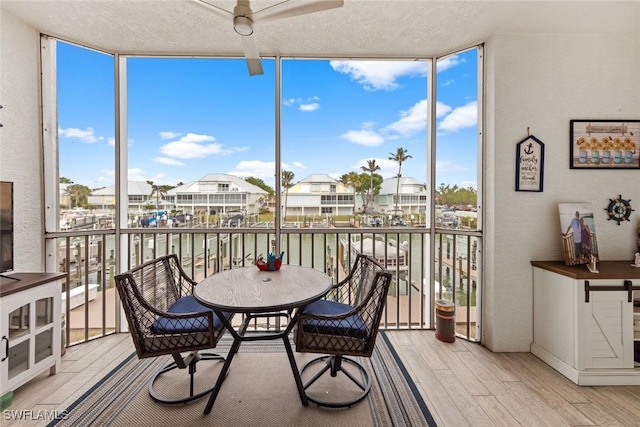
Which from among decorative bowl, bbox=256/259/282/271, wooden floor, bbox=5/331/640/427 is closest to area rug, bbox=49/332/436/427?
wooden floor, bbox=5/331/640/427

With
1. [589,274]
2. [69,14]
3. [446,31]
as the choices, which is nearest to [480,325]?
[589,274]

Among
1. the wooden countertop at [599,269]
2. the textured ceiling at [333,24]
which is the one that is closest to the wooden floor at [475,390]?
the wooden countertop at [599,269]

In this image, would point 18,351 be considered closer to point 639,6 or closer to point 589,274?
point 589,274

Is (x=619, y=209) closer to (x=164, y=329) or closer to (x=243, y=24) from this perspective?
(x=243, y=24)

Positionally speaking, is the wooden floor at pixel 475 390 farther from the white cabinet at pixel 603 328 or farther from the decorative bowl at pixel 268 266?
the decorative bowl at pixel 268 266

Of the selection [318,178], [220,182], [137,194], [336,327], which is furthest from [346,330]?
[137,194]

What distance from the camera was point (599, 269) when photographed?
2271 mm

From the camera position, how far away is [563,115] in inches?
102

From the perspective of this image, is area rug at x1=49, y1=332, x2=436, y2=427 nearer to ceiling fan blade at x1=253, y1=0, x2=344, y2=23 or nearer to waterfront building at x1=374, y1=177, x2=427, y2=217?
waterfront building at x1=374, y1=177, x2=427, y2=217

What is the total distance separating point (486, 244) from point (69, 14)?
4.24m

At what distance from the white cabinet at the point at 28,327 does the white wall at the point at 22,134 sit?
0.38 metres

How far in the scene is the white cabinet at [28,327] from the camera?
1866 mm

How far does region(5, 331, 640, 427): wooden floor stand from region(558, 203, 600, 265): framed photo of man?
38.9 inches

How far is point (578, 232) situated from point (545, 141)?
0.88m
